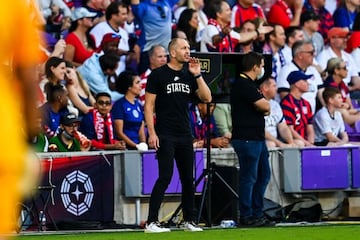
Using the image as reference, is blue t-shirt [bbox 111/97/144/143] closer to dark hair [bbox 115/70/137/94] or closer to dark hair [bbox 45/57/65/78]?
dark hair [bbox 115/70/137/94]

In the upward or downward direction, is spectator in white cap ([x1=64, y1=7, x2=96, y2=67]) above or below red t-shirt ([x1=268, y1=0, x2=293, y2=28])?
below

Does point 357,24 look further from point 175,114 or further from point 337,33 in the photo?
point 175,114

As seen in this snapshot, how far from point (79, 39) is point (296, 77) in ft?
11.0

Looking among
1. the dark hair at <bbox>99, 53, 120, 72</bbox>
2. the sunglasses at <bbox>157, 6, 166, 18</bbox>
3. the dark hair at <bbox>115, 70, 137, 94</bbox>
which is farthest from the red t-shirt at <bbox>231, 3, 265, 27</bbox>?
the dark hair at <bbox>115, 70, 137, 94</bbox>

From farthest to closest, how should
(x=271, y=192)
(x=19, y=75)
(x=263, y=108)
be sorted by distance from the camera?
(x=271, y=192)
(x=263, y=108)
(x=19, y=75)

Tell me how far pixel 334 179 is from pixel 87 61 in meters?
3.97

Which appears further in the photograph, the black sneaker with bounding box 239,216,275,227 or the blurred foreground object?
the black sneaker with bounding box 239,216,275,227

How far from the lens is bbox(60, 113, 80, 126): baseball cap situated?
14992 millimetres

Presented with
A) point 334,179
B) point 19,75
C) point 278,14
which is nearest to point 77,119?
point 334,179

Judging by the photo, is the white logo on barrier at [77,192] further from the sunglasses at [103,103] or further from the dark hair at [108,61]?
the dark hair at [108,61]

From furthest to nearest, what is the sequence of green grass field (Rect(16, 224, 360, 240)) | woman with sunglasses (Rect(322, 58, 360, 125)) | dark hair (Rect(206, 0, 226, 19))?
woman with sunglasses (Rect(322, 58, 360, 125)) < dark hair (Rect(206, 0, 226, 19)) < green grass field (Rect(16, 224, 360, 240))

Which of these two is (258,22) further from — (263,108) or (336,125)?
(263,108)

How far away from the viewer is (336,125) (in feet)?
58.5

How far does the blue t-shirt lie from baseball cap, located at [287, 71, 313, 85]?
109 inches
